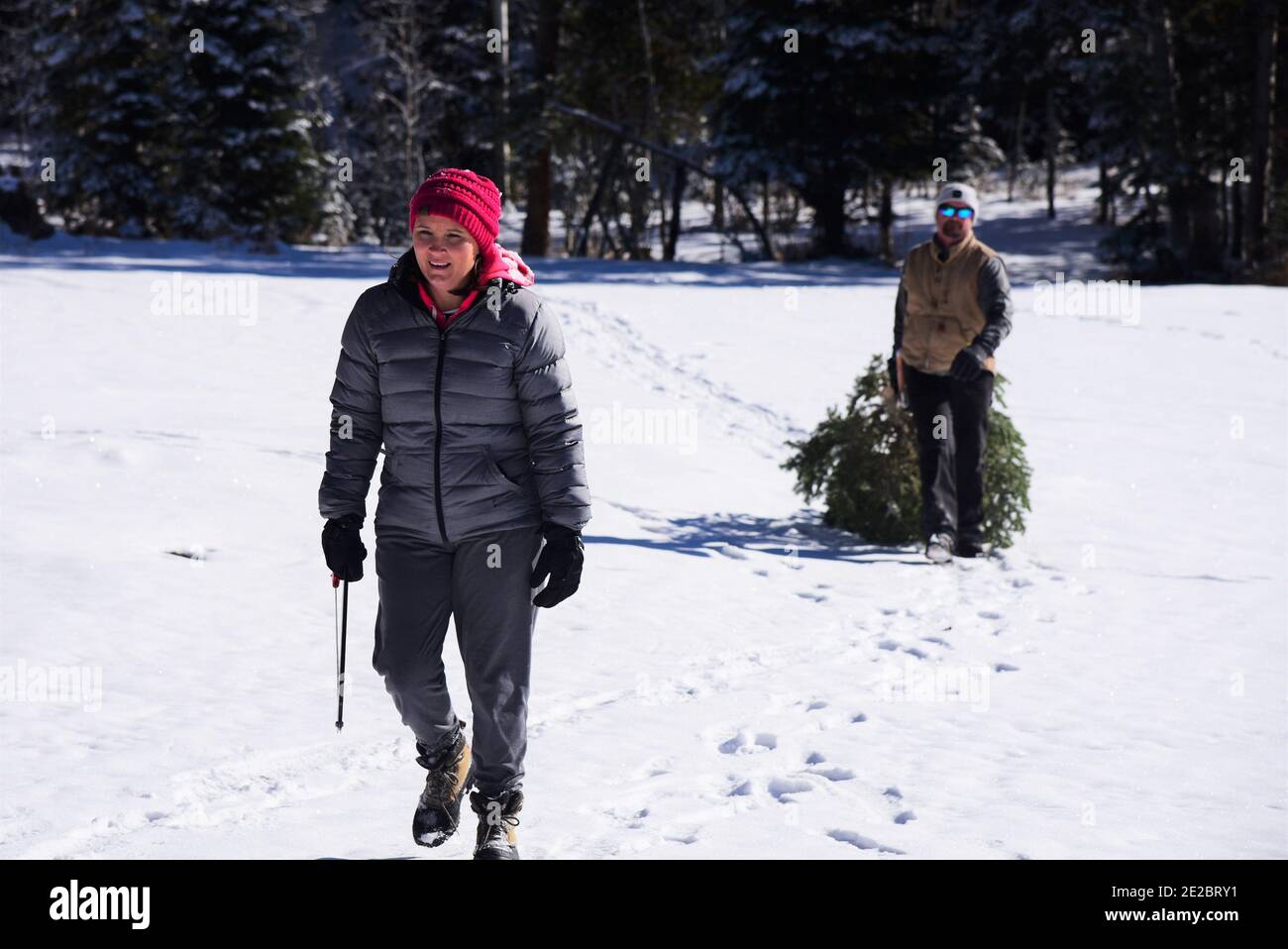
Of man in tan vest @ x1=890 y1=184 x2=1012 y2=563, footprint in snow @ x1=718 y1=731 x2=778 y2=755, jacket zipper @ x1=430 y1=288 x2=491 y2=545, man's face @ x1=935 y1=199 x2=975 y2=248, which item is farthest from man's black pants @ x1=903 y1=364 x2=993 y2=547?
jacket zipper @ x1=430 y1=288 x2=491 y2=545

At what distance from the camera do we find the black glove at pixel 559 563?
12.4 feet

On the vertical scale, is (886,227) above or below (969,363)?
above

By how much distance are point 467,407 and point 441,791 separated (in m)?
1.18

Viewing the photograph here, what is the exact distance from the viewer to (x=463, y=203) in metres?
3.73

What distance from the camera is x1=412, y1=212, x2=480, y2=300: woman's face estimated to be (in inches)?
145

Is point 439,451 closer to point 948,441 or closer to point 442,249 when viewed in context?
point 442,249

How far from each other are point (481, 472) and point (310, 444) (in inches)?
254

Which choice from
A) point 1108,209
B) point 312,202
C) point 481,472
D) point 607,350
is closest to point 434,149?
point 312,202

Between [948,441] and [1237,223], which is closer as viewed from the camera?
[948,441]

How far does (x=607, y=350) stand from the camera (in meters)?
15.2

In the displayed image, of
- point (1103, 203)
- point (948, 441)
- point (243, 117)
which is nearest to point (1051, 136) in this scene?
point (1103, 203)

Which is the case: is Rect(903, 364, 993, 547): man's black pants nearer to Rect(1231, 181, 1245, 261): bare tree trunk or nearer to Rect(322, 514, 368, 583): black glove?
Rect(322, 514, 368, 583): black glove

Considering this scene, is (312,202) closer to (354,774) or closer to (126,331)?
(126,331)

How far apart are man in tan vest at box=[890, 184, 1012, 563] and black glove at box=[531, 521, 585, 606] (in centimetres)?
436
